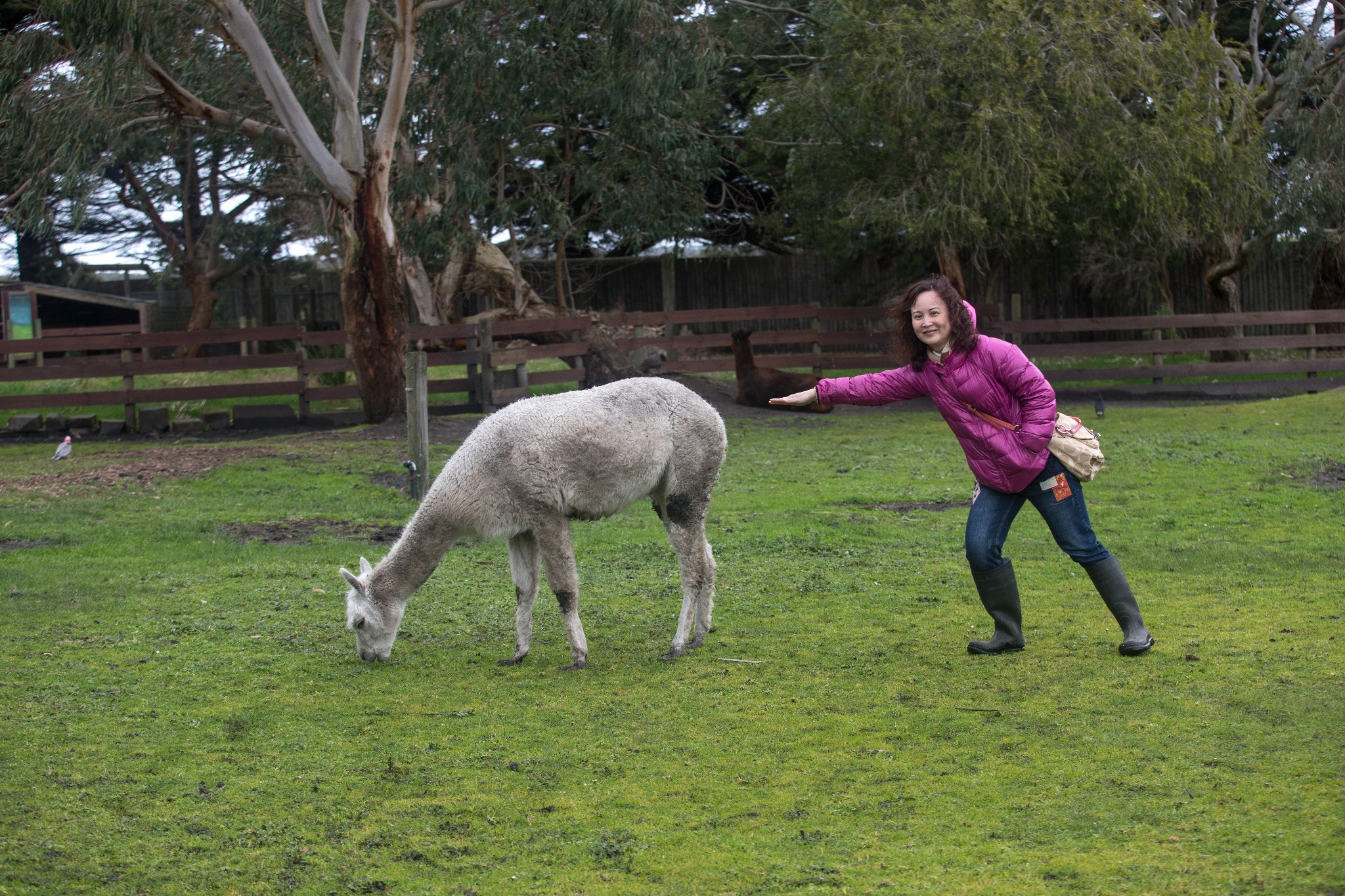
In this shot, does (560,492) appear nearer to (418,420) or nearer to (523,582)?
(523,582)

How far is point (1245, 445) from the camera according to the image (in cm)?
1344

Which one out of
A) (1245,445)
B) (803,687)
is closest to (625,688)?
(803,687)

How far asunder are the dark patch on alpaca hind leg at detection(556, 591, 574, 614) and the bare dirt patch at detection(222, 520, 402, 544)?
12.6 feet

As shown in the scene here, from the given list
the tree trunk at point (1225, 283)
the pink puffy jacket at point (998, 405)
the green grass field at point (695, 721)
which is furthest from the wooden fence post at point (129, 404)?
the tree trunk at point (1225, 283)

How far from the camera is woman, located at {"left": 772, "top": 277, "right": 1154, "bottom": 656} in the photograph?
18.9 feet

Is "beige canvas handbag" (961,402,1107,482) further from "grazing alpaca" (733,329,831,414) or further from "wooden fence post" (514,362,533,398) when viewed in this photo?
"wooden fence post" (514,362,533,398)

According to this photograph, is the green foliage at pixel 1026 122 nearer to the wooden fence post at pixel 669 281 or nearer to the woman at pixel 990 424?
the wooden fence post at pixel 669 281

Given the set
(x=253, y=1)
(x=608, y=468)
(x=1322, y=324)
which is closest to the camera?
(x=608, y=468)

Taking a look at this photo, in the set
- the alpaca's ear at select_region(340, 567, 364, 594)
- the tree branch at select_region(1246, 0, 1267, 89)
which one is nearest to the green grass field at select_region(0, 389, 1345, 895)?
the alpaca's ear at select_region(340, 567, 364, 594)

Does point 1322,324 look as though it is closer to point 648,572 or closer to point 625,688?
point 648,572

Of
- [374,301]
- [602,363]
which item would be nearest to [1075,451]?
[374,301]

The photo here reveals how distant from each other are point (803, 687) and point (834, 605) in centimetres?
177

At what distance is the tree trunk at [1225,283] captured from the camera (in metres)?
22.8

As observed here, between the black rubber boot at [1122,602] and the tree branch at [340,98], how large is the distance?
12.3 metres
